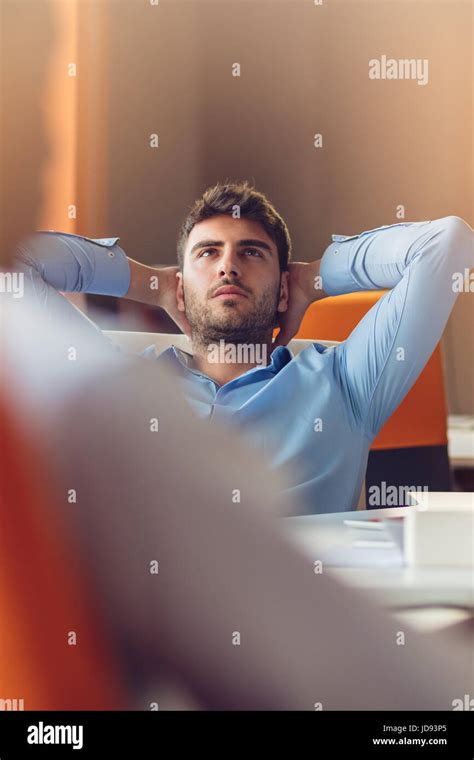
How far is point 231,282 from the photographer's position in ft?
5.72

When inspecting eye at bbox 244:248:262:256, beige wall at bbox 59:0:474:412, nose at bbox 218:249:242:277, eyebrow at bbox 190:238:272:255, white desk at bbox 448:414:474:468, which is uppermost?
beige wall at bbox 59:0:474:412

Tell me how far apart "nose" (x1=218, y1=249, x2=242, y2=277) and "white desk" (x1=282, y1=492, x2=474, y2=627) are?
535 mm

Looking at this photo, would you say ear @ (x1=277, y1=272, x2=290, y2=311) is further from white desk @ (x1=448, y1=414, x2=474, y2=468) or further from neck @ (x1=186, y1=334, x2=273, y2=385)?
white desk @ (x1=448, y1=414, x2=474, y2=468)

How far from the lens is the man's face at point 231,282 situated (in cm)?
174

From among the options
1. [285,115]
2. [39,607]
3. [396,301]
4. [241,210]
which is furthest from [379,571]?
[285,115]

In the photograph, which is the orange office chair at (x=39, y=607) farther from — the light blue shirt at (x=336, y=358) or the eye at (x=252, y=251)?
the eye at (x=252, y=251)

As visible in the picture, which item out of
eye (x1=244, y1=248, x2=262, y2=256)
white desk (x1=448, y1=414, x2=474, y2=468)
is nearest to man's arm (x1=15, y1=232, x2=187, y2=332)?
eye (x1=244, y1=248, x2=262, y2=256)

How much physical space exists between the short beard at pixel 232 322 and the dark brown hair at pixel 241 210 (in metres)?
0.09

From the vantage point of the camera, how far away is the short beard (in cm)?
173

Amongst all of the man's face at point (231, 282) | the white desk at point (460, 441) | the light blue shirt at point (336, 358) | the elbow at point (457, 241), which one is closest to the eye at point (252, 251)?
the man's face at point (231, 282)

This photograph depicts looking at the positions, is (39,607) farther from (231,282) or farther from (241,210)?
(241,210)

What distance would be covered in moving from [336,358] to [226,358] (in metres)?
0.24

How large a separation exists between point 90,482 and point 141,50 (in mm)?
958

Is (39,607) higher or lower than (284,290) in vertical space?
lower
